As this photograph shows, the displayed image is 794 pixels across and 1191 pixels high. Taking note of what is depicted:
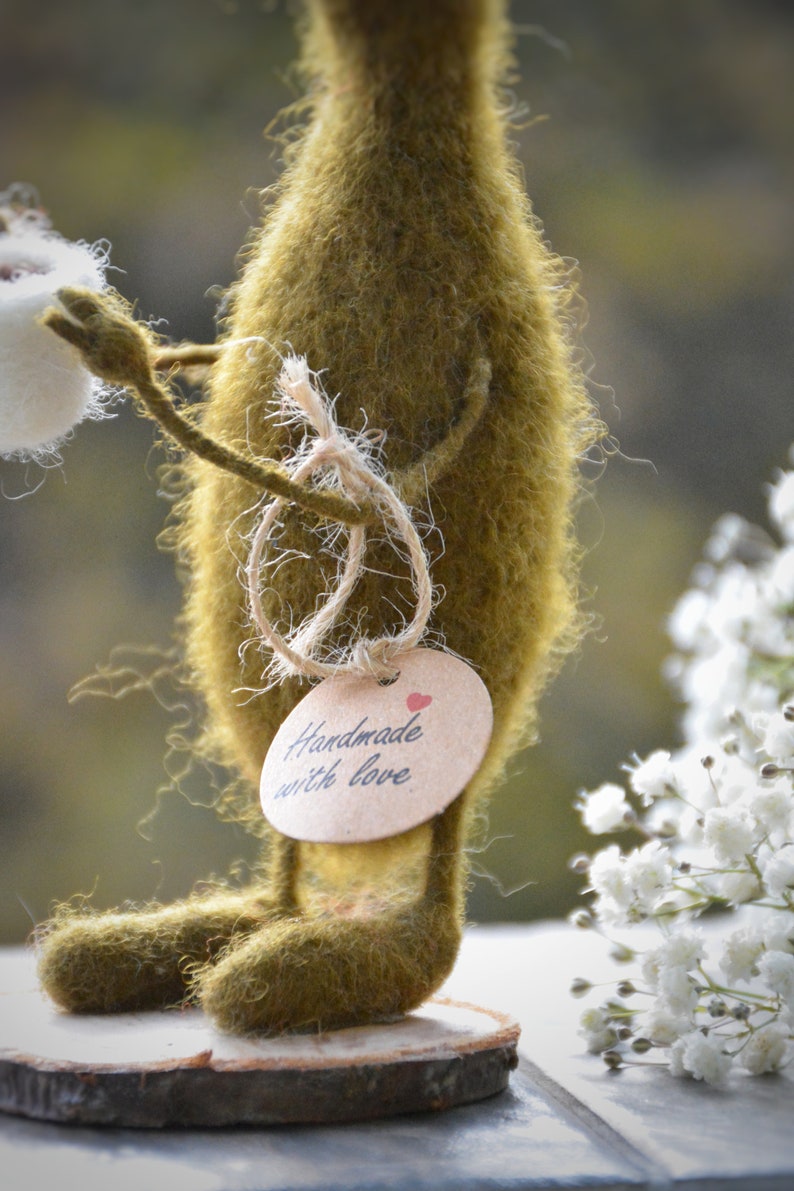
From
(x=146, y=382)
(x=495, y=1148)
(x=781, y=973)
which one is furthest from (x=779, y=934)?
(x=146, y=382)

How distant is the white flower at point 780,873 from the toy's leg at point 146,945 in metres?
0.26

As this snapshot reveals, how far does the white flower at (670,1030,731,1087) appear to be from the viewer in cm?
61

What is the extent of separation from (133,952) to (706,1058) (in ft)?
0.99

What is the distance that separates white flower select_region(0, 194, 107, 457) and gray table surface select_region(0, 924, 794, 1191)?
1.09ft

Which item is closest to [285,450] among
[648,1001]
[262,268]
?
[262,268]

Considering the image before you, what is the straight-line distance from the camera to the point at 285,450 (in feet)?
2.07

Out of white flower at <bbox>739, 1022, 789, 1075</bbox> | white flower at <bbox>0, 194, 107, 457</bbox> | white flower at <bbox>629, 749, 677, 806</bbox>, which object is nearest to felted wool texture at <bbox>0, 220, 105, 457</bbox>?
white flower at <bbox>0, 194, 107, 457</bbox>

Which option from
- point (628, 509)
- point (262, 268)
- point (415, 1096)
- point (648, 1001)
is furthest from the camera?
point (628, 509)

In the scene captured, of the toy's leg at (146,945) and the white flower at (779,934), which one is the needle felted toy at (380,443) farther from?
the white flower at (779,934)

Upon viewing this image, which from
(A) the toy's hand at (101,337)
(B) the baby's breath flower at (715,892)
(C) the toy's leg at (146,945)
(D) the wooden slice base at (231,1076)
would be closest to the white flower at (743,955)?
(B) the baby's breath flower at (715,892)

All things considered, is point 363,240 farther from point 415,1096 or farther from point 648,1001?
point 648,1001

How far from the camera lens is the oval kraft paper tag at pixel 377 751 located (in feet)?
1.88

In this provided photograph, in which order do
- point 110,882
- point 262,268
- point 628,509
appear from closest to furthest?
point 262,268 < point 110,882 < point 628,509

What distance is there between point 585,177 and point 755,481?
0.54 meters
